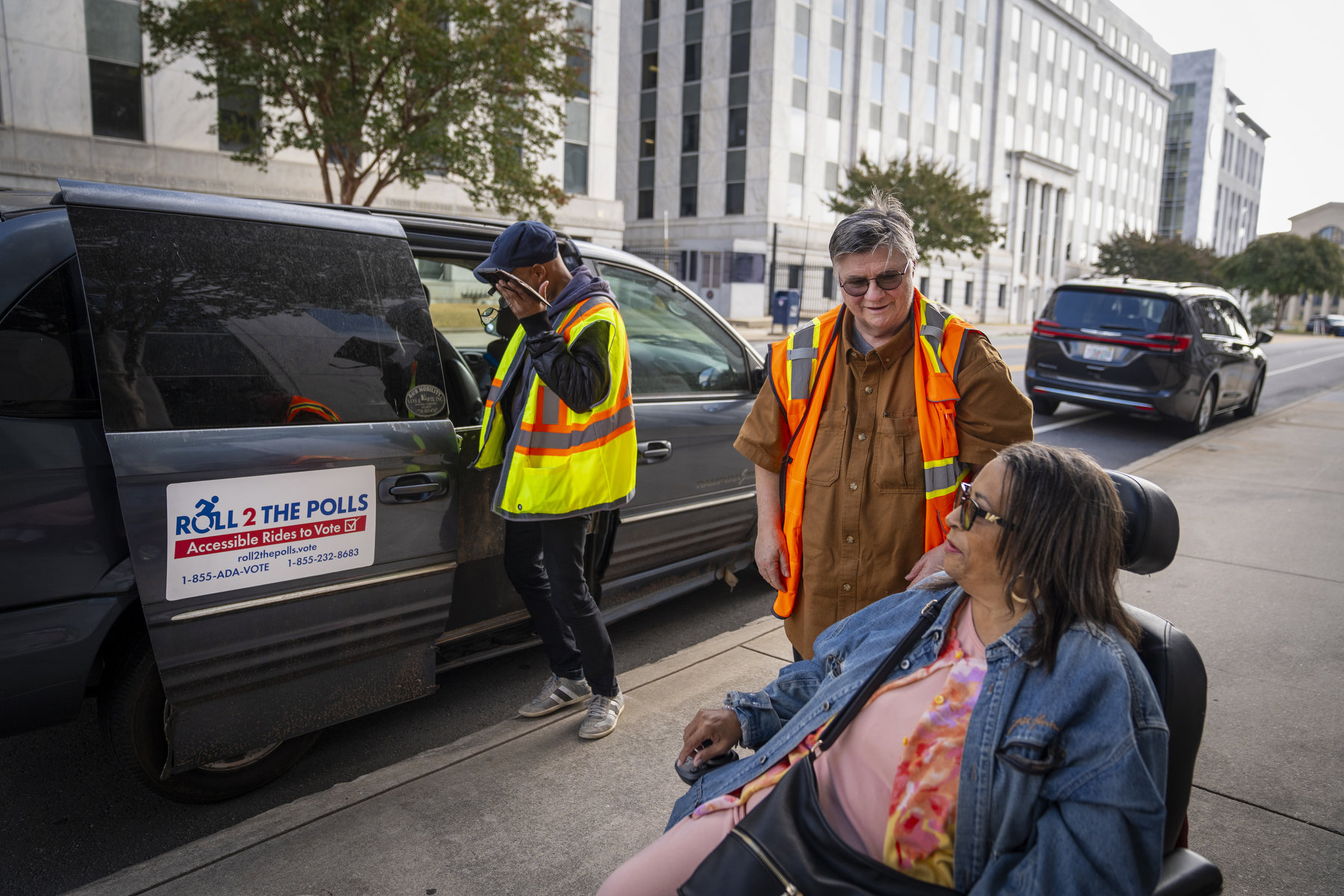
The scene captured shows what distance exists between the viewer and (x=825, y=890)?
5.06 feet

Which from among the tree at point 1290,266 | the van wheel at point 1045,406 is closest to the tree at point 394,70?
the van wheel at point 1045,406

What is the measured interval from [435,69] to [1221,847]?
51.7ft

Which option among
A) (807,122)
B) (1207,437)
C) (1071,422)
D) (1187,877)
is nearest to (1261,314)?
(807,122)

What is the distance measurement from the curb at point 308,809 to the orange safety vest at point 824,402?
120 cm

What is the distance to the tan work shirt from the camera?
241 centimetres

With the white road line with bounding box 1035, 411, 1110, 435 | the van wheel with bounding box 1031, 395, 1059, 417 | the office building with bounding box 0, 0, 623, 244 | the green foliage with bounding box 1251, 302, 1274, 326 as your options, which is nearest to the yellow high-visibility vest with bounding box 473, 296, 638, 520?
the white road line with bounding box 1035, 411, 1110, 435

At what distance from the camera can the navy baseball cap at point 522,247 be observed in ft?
9.81

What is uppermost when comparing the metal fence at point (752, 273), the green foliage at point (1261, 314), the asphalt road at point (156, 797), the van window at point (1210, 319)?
the metal fence at point (752, 273)

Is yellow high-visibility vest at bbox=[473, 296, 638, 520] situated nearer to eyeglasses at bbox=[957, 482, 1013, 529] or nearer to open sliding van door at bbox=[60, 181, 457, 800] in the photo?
open sliding van door at bbox=[60, 181, 457, 800]

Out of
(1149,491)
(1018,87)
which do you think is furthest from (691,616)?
(1018,87)

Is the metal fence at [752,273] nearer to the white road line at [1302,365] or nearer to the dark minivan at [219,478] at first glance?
the white road line at [1302,365]

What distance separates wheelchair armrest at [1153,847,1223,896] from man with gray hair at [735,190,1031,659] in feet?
2.73

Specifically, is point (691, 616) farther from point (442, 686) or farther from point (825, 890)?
point (825, 890)

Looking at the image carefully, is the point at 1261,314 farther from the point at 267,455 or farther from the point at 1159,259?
the point at 267,455
